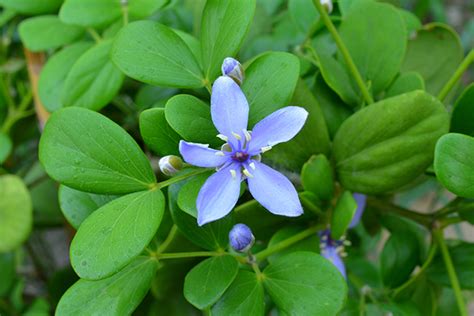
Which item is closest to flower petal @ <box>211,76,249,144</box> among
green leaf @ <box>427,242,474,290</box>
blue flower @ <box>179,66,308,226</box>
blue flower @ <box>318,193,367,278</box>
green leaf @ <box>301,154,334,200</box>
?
blue flower @ <box>179,66,308,226</box>

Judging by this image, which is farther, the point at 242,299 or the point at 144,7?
the point at 144,7

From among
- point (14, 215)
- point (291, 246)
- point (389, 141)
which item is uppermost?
point (389, 141)

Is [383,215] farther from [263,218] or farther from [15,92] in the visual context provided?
[15,92]

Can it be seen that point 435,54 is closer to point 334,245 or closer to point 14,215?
point 334,245

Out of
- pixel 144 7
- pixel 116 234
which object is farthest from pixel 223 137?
pixel 144 7

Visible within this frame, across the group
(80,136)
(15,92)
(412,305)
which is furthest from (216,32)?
(15,92)

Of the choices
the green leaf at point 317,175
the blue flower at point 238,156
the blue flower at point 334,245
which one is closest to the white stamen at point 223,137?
the blue flower at point 238,156
